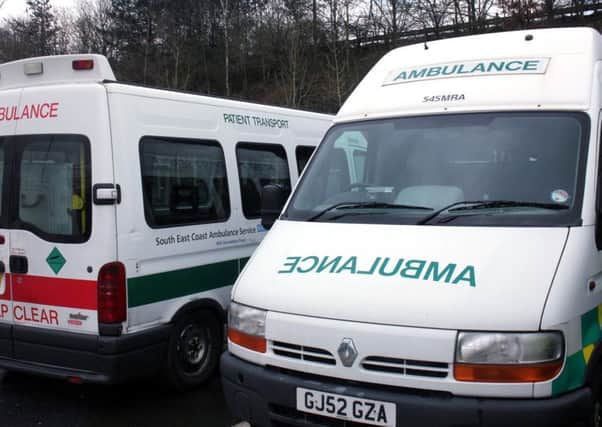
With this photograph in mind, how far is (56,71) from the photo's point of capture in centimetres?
497

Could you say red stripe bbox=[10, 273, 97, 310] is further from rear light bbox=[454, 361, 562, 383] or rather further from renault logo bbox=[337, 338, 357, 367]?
rear light bbox=[454, 361, 562, 383]

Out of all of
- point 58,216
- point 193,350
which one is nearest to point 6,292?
point 58,216

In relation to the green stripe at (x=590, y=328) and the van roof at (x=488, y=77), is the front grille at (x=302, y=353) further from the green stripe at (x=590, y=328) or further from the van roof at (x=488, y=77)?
the van roof at (x=488, y=77)

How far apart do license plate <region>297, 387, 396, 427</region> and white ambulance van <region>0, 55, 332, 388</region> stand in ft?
6.38

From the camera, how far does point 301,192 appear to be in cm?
445

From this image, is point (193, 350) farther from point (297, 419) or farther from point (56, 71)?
point (56, 71)

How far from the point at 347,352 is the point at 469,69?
2307 mm

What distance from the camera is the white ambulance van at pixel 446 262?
2.97 metres

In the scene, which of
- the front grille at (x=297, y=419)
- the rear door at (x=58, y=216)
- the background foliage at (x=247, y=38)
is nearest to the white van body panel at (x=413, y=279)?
the front grille at (x=297, y=419)

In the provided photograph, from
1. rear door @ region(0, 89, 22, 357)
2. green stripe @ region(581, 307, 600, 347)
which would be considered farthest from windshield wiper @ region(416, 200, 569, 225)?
rear door @ region(0, 89, 22, 357)

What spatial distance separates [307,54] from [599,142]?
30540mm

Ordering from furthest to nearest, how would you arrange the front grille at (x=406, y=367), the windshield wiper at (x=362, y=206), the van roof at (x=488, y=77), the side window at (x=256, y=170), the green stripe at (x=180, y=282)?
1. the side window at (x=256, y=170)
2. the green stripe at (x=180, y=282)
3. the van roof at (x=488, y=77)
4. the windshield wiper at (x=362, y=206)
5. the front grille at (x=406, y=367)

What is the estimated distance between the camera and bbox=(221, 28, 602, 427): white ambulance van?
2.97 m

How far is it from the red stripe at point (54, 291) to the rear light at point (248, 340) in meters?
1.47
